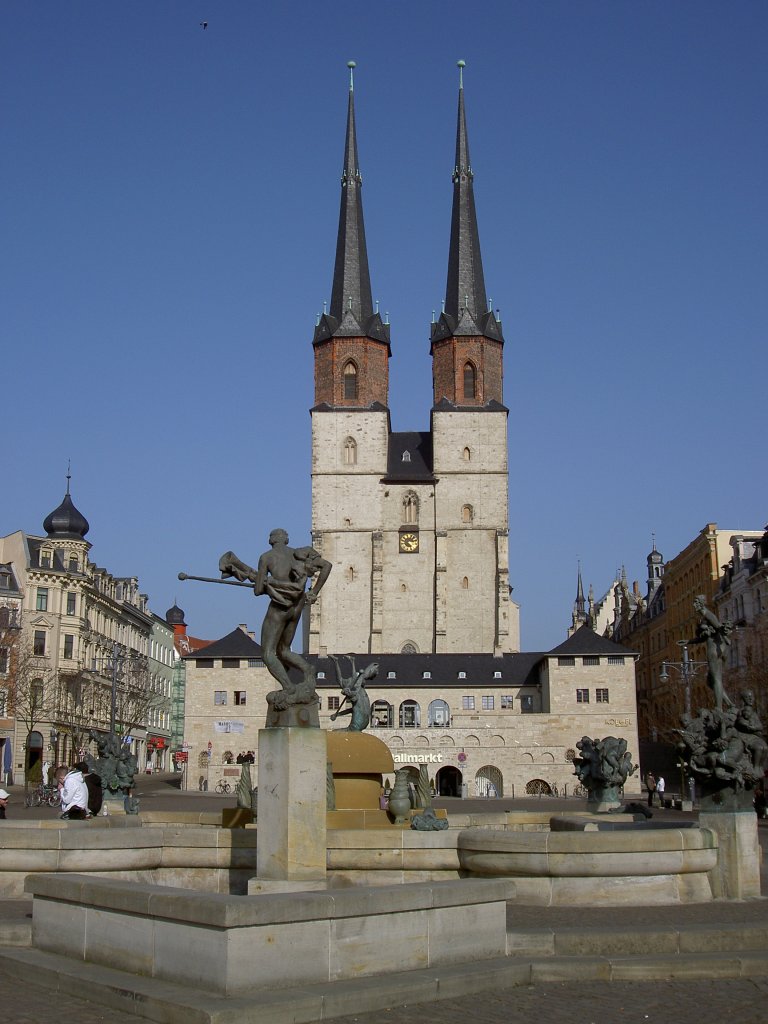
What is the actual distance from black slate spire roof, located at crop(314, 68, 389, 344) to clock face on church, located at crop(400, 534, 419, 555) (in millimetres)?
16392

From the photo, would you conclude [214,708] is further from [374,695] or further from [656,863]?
[656,863]

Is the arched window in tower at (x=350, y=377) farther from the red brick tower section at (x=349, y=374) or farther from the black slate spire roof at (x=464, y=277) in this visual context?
the black slate spire roof at (x=464, y=277)

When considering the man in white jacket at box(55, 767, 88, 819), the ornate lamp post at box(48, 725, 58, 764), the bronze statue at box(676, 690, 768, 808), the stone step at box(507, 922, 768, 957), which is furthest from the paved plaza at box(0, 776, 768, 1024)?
the ornate lamp post at box(48, 725, 58, 764)

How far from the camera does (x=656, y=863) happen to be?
12.3 m

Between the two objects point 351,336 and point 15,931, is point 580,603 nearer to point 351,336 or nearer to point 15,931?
point 351,336

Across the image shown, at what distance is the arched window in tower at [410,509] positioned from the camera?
90625 mm

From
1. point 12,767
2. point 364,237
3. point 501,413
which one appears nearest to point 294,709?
point 12,767

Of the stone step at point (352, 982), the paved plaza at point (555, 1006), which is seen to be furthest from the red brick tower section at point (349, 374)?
the paved plaza at point (555, 1006)

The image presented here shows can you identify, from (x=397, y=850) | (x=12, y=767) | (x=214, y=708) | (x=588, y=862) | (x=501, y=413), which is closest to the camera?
(x=588, y=862)

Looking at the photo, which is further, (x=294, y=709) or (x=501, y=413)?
(x=501, y=413)

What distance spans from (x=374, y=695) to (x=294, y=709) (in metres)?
69.1

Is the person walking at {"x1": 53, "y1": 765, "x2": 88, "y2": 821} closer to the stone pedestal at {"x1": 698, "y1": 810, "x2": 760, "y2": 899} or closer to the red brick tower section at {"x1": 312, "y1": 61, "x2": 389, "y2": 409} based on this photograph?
the stone pedestal at {"x1": 698, "y1": 810, "x2": 760, "y2": 899}

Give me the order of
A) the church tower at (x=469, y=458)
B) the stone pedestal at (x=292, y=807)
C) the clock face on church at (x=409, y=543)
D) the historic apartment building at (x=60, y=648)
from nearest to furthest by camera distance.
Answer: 1. the stone pedestal at (x=292, y=807)
2. the historic apartment building at (x=60, y=648)
3. the church tower at (x=469, y=458)
4. the clock face on church at (x=409, y=543)

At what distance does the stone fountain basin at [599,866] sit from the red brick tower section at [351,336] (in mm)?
80825
